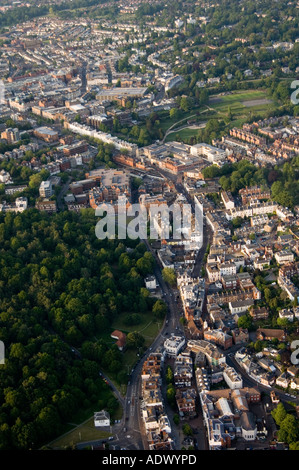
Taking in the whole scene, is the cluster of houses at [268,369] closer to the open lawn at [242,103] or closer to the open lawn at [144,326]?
the open lawn at [144,326]

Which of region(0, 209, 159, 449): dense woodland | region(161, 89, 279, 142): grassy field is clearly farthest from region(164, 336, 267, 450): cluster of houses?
region(161, 89, 279, 142): grassy field

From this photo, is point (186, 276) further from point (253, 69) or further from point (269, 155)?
point (253, 69)

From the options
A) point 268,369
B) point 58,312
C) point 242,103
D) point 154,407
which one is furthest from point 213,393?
point 242,103

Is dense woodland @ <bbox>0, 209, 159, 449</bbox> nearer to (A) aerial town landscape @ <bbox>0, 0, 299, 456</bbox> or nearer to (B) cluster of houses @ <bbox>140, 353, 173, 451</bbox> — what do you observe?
(A) aerial town landscape @ <bbox>0, 0, 299, 456</bbox>

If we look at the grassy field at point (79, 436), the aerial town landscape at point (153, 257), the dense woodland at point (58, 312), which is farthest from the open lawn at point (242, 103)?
the grassy field at point (79, 436)

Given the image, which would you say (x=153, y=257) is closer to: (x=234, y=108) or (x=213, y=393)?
(x=213, y=393)

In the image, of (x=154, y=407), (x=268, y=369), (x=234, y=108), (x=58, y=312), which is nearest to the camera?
(x=154, y=407)
